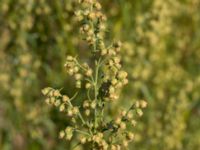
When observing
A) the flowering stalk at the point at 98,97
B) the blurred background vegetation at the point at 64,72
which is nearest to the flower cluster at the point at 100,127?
the flowering stalk at the point at 98,97

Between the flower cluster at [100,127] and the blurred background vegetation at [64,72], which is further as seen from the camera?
the blurred background vegetation at [64,72]

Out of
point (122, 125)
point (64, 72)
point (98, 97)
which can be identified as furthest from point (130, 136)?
point (64, 72)

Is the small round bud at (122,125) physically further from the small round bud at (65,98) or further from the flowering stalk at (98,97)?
the small round bud at (65,98)

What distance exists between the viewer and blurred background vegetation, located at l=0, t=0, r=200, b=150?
340 centimetres

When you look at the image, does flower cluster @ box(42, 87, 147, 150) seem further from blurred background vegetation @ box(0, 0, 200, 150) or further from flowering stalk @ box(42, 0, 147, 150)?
blurred background vegetation @ box(0, 0, 200, 150)

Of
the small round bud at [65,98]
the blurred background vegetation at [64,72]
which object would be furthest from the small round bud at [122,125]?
the blurred background vegetation at [64,72]

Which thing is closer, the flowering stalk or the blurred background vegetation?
the flowering stalk

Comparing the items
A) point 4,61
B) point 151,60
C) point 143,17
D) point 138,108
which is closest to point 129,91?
point 151,60

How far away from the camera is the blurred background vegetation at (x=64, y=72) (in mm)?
3402

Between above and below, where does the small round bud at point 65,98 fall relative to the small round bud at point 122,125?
above

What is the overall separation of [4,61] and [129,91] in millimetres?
778

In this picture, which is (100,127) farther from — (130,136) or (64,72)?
(64,72)

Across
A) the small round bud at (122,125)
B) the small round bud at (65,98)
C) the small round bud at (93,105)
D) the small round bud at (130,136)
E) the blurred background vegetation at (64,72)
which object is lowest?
the small round bud at (130,136)

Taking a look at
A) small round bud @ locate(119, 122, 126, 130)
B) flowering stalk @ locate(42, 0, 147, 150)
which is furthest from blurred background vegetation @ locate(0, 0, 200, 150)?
small round bud @ locate(119, 122, 126, 130)
